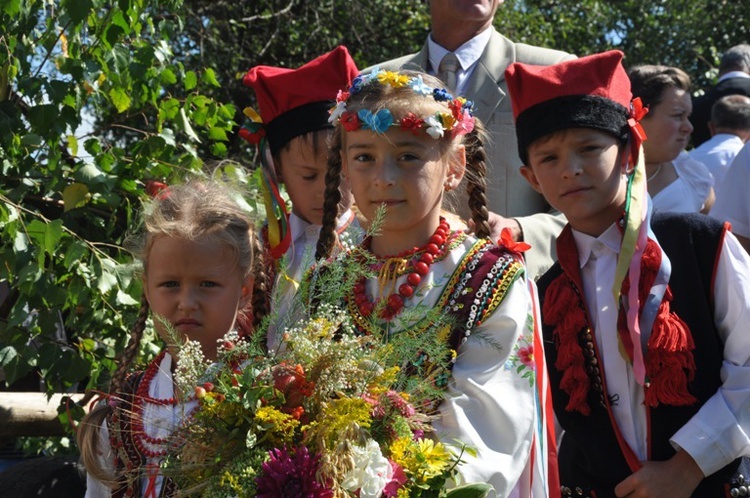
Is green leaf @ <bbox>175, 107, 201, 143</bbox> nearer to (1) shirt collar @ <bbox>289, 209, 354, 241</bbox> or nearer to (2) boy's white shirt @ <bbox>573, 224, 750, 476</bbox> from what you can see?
(1) shirt collar @ <bbox>289, 209, 354, 241</bbox>

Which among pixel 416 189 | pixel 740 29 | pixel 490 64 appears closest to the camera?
pixel 416 189

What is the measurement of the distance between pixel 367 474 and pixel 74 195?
82.5 inches

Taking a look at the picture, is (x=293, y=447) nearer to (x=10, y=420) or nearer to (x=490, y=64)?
(x=490, y=64)

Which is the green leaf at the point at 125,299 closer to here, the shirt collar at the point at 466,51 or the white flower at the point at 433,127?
the shirt collar at the point at 466,51

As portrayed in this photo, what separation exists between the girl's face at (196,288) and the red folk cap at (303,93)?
1.93 feet

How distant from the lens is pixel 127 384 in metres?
3.01

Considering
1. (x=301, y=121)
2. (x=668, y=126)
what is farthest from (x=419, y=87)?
(x=668, y=126)

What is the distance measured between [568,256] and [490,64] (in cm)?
97

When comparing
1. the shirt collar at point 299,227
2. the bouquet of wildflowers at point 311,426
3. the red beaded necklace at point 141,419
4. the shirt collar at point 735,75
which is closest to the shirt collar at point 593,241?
the shirt collar at point 299,227

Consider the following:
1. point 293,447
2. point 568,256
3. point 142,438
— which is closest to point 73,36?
point 142,438

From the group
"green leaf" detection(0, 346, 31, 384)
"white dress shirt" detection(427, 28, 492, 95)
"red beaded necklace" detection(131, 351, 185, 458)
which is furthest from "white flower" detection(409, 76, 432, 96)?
"green leaf" detection(0, 346, 31, 384)

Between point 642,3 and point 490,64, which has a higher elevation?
point 642,3

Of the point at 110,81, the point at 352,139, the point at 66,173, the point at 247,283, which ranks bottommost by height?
the point at 247,283

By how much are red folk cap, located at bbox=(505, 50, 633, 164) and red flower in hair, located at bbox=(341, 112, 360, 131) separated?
0.51 metres
